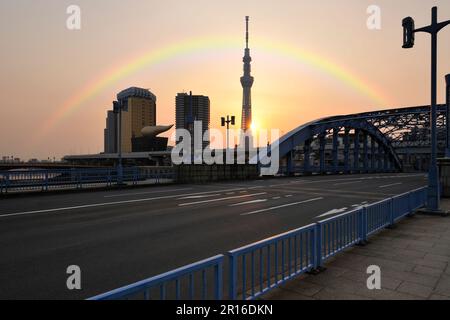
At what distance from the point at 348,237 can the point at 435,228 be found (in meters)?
4.23

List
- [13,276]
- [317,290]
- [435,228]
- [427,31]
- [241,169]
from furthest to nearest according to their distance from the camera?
[241,169] < [427,31] < [435,228] < [13,276] < [317,290]

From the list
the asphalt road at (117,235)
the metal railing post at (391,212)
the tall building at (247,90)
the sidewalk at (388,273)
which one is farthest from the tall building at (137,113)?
the sidewalk at (388,273)

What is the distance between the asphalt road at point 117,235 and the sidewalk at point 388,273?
7.68 ft

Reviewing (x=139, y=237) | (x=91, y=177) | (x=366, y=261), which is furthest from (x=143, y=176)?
(x=366, y=261)

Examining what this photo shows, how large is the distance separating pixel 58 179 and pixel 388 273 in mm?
19696

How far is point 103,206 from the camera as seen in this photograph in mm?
13375

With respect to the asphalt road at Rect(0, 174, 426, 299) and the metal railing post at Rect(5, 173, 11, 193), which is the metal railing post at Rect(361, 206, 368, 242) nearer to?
the asphalt road at Rect(0, 174, 426, 299)

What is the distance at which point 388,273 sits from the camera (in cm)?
548

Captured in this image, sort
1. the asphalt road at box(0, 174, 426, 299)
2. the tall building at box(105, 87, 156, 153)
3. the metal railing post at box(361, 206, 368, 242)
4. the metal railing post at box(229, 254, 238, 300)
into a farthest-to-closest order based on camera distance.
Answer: the tall building at box(105, 87, 156, 153) < the metal railing post at box(361, 206, 368, 242) < the asphalt road at box(0, 174, 426, 299) < the metal railing post at box(229, 254, 238, 300)

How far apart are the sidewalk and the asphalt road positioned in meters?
2.34

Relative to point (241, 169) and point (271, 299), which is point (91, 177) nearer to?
point (241, 169)

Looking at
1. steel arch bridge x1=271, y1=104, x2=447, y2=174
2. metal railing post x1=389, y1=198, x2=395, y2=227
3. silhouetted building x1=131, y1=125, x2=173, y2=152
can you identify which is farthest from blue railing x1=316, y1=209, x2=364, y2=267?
silhouetted building x1=131, y1=125, x2=173, y2=152

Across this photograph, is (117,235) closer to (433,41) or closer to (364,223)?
(364,223)

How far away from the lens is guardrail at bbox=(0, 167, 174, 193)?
1729 cm
